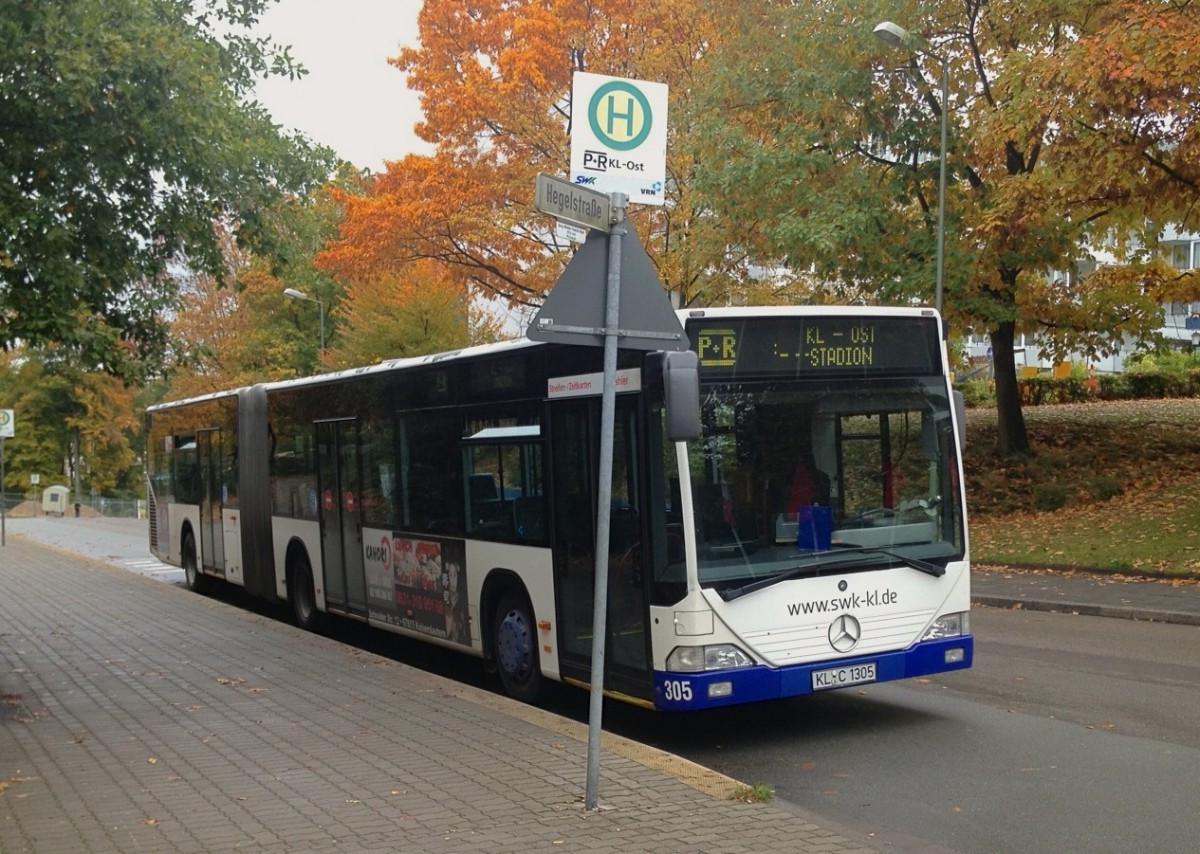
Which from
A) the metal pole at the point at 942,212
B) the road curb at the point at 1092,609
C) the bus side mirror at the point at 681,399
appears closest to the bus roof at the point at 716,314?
the bus side mirror at the point at 681,399

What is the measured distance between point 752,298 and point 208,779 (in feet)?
65.6

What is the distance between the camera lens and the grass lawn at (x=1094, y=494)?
17906 millimetres

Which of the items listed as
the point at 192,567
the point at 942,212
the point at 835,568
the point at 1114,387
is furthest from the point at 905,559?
the point at 1114,387

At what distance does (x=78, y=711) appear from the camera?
9188mm

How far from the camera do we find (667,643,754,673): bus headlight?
25.5ft

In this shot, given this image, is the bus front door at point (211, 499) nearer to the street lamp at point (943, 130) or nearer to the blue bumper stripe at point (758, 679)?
the street lamp at point (943, 130)

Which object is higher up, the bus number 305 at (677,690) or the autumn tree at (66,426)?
the autumn tree at (66,426)

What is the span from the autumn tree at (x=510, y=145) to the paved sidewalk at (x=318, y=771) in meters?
16.6

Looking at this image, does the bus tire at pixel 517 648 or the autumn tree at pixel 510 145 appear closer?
the bus tire at pixel 517 648

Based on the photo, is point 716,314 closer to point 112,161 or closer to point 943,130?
point 112,161

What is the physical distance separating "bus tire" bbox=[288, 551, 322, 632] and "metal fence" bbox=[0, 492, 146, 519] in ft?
155

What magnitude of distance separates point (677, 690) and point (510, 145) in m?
21.9

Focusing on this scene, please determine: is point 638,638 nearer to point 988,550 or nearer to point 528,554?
point 528,554

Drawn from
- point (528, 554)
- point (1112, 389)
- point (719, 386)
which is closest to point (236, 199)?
point (528, 554)
